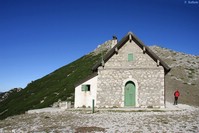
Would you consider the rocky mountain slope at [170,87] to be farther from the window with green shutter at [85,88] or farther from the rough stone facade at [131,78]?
the window with green shutter at [85,88]

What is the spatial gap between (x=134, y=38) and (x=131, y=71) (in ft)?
11.9

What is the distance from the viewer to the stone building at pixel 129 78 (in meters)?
26.4

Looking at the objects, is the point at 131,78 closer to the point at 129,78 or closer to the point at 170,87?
the point at 129,78

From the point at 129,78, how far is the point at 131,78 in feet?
0.70

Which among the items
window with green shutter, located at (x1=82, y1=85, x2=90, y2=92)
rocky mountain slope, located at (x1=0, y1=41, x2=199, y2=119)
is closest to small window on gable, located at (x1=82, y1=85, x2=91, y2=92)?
window with green shutter, located at (x1=82, y1=85, x2=90, y2=92)

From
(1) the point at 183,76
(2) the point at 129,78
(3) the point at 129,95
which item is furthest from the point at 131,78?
(1) the point at 183,76

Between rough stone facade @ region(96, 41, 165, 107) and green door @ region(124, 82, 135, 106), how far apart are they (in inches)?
16.0

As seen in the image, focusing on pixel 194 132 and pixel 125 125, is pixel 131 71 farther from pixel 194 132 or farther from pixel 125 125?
pixel 194 132

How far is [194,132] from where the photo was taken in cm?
1328

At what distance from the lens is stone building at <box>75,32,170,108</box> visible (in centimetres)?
2639

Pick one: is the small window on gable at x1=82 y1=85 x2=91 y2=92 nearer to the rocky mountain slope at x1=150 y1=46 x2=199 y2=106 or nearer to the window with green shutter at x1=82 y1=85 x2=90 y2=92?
the window with green shutter at x1=82 y1=85 x2=90 y2=92

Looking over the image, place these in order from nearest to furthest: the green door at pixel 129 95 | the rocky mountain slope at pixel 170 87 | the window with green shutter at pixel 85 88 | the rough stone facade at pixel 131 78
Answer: the rough stone facade at pixel 131 78 → the green door at pixel 129 95 → the window with green shutter at pixel 85 88 → the rocky mountain slope at pixel 170 87

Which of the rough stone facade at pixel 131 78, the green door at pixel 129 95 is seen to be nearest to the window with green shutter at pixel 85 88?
the rough stone facade at pixel 131 78

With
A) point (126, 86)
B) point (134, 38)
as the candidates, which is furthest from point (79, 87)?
point (134, 38)
